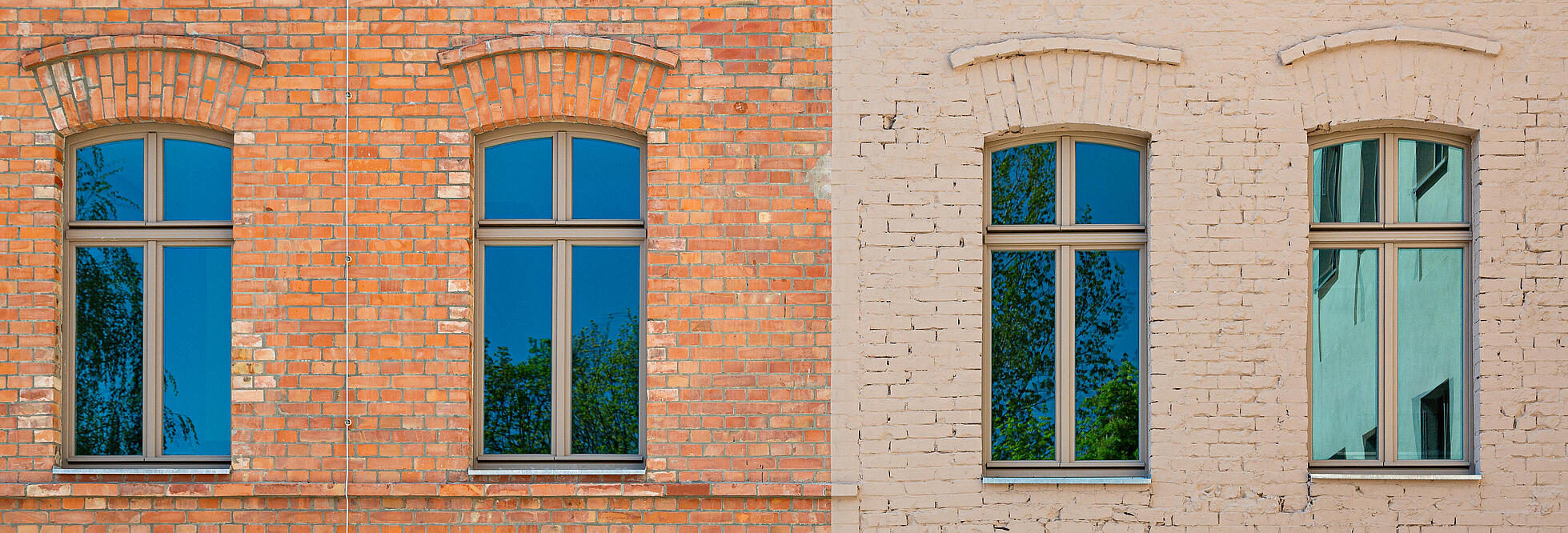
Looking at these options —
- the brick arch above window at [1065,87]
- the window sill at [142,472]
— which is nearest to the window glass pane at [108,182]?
the window sill at [142,472]

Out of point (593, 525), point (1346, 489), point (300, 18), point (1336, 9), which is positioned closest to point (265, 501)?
point (593, 525)

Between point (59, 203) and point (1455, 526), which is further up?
point (59, 203)

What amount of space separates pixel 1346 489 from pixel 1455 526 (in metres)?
0.55

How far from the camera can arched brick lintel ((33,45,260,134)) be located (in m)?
5.33

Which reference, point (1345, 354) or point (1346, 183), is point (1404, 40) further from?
point (1345, 354)

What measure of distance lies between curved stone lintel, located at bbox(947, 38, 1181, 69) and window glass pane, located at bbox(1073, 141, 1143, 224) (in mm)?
478

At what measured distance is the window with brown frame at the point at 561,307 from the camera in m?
5.52

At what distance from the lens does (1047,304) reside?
217 inches

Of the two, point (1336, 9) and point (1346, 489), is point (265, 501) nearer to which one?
point (1346, 489)

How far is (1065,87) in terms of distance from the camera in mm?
5344

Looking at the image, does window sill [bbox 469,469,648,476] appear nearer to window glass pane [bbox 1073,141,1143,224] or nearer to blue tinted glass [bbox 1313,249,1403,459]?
window glass pane [bbox 1073,141,1143,224]

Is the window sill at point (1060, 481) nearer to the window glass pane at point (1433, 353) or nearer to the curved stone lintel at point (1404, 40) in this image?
the window glass pane at point (1433, 353)

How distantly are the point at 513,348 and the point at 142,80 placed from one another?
87.2 inches

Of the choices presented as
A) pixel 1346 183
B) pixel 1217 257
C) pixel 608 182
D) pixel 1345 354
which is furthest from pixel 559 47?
pixel 1345 354
